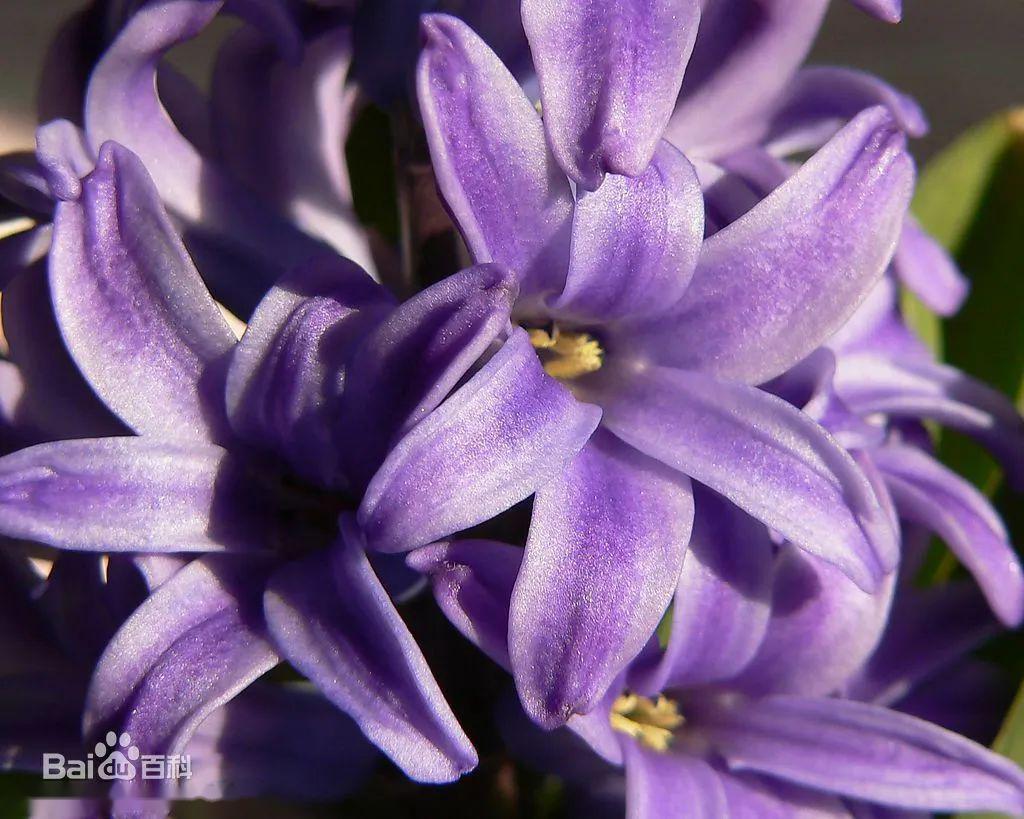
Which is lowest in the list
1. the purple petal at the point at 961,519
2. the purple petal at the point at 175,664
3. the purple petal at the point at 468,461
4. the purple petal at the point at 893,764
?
the purple petal at the point at 893,764

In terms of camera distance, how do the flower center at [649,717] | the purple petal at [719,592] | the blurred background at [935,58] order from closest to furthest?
the purple petal at [719,592] < the flower center at [649,717] < the blurred background at [935,58]

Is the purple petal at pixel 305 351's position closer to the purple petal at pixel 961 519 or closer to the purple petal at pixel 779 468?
the purple petal at pixel 779 468

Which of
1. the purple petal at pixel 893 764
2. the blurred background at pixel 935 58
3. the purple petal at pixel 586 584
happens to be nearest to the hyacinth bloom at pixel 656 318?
the purple petal at pixel 586 584

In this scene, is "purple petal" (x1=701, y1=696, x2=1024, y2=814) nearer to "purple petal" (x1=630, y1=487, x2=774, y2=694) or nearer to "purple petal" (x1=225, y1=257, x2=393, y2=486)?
"purple petal" (x1=630, y1=487, x2=774, y2=694)

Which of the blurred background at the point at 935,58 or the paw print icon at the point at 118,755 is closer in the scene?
the paw print icon at the point at 118,755

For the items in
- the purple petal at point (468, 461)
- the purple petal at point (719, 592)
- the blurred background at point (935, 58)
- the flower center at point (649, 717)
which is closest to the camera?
the purple petal at point (468, 461)

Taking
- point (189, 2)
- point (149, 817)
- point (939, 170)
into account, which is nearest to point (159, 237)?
point (189, 2)
